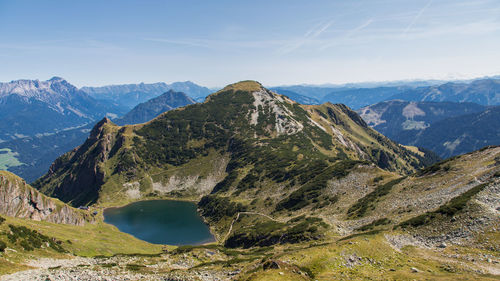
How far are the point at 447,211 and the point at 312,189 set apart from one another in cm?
8438

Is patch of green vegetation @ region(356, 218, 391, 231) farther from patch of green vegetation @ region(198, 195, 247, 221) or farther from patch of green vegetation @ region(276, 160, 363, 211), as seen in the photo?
patch of green vegetation @ region(198, 195, 247, 221)

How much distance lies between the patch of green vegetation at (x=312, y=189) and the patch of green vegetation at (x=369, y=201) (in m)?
30.3

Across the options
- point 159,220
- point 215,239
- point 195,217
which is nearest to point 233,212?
point 215,239

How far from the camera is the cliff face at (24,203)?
9812cm

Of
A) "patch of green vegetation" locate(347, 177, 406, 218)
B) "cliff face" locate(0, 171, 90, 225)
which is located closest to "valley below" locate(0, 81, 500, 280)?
"cliff face" locate(0, 171, 90, 225)

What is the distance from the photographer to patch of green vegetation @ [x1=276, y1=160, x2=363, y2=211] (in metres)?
146

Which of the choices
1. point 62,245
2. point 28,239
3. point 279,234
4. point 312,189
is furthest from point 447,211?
point 62,245

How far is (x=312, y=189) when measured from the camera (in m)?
151

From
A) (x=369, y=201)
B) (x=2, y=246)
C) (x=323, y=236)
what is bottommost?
(x=323, y=236)

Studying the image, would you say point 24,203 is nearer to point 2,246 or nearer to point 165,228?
point 2,246

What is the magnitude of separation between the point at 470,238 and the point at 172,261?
2790 inches

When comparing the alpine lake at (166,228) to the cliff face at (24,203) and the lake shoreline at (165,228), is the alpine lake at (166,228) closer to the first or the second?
the lake shoreline at (165,228)

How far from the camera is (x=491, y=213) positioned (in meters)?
61.3

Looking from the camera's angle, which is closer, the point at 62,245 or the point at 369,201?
the point at 62,245
